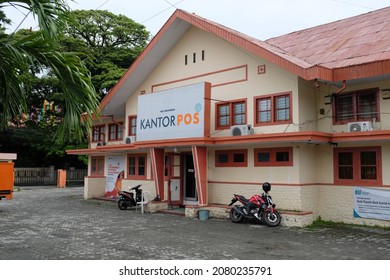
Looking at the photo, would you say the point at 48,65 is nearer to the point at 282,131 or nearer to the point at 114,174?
the point at 282,131

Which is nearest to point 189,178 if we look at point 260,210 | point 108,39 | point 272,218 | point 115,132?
point 260,210

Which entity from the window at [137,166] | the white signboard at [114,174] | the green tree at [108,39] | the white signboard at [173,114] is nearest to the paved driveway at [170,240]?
the white signboard at [173,114]

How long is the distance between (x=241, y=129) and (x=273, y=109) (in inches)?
49.0

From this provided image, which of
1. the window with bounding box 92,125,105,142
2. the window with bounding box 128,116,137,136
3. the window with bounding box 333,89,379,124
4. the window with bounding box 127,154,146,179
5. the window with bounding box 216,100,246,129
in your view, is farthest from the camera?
the window with bounding box 92,125,105,142

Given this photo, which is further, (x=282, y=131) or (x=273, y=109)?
(x=273, y=109)

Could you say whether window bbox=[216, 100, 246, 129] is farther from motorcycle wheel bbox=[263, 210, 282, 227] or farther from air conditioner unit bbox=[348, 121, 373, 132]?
air conditioner unit bbox=[348, 121, 373, 132]

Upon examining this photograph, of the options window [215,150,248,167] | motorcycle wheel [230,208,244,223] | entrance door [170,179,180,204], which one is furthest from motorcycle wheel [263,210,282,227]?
entrance door [170,179,180,204]

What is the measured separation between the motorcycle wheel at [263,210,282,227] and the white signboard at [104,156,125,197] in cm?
964

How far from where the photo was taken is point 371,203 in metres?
11.4

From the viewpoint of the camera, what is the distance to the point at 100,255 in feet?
25.8

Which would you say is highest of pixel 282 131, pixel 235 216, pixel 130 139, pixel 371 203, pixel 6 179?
pixel 130 139

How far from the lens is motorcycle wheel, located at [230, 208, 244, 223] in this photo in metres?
12.4

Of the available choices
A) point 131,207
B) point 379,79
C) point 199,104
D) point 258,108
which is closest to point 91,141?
point 131,207

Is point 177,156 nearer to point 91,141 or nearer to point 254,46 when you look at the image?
point 254,46
